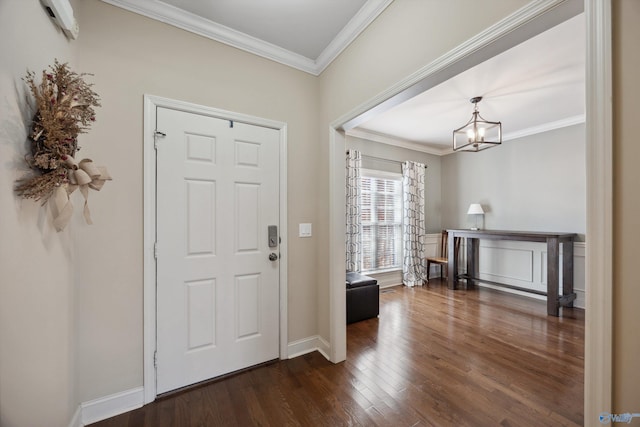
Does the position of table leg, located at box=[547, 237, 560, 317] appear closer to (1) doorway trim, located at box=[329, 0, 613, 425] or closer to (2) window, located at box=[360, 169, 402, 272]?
(2) window, located at box=[360, 169, 402, 272]

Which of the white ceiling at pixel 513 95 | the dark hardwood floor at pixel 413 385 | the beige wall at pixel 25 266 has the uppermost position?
the white ceiling at pixel 513 95

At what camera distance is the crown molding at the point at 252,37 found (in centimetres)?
178

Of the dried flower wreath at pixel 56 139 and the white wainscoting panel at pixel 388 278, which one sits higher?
the dried flower wreath at pixel 56 139

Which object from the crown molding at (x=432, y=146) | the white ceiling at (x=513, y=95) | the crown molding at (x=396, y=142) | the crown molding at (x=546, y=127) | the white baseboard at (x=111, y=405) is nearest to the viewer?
the white baseboard at (x=111, y=405)

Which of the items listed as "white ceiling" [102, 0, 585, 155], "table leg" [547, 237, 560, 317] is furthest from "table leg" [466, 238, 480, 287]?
"white ceiling" [102, 0, 585, 155]

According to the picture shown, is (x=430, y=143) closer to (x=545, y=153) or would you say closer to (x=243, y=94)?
(x=545, y=153)

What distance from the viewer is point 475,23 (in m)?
1.22

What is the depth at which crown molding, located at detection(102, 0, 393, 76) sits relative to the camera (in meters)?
1.78

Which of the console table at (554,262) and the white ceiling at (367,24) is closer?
the white ceiling at (367,24)

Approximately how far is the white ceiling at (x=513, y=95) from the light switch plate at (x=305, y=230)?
208 centimetres

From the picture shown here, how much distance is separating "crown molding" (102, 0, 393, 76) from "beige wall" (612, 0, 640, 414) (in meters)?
1.37

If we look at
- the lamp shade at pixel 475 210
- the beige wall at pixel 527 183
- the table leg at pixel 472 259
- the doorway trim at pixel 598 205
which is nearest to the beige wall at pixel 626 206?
the doorway trim at pixel 598 205

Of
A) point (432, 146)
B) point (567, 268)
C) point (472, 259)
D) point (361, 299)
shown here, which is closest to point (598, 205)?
point (361, 299)

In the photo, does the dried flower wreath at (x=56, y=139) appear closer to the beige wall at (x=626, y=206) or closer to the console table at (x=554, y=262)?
the beige wall at (x=626, y=206)
